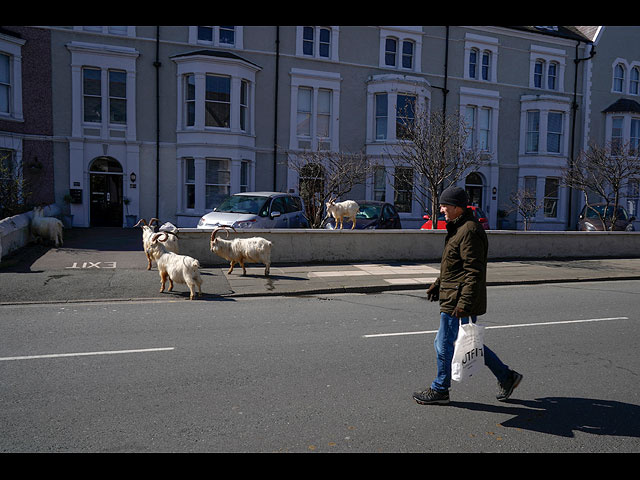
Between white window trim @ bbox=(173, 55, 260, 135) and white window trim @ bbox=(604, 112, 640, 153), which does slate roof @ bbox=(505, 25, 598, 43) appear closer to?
white window trim @ bbox=(604, 112, 640, 153)

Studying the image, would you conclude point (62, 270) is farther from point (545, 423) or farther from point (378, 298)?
point (545, 423)

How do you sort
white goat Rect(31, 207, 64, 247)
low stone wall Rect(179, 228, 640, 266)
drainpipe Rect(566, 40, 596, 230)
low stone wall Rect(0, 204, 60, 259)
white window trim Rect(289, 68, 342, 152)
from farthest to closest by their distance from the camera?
drainpipe Rect(566, 40, 596, 230) < white window trim Rect(289, 68, 342, 152) < white goat Rect(31, 207, 64, 247) < low stone wall Rect(179, 228, 640, 266) < low stone wall Rect(0, 204, 60, 259)

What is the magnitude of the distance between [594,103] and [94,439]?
34.9m

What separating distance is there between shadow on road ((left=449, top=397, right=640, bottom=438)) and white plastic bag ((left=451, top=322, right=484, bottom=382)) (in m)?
0.56

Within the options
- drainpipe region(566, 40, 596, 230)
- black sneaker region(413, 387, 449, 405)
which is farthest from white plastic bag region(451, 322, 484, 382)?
drainpipe region(566, 40, 596, 230)

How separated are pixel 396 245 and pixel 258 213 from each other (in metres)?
4.24

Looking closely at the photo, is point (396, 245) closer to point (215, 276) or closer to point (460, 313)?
point (215, 276)

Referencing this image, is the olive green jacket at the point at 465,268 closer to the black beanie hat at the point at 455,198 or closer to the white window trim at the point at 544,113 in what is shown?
the black beanie hat at the point at 455,198

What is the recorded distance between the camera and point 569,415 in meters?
4.78

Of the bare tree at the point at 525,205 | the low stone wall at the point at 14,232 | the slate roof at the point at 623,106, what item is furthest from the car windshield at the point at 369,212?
the slate roof at the point at 623,106

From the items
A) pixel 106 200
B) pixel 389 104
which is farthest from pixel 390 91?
pixel 106 200

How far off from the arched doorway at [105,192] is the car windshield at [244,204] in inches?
359

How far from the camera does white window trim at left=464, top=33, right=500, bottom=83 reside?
2881 centimetres
